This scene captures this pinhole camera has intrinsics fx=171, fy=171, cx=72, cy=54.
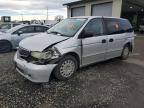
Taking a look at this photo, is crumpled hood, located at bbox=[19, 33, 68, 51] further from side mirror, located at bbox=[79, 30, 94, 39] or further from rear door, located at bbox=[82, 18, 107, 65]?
rear door, located at bbox=[82, 18, 107, 65]

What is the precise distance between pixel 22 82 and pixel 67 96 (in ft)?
4.51

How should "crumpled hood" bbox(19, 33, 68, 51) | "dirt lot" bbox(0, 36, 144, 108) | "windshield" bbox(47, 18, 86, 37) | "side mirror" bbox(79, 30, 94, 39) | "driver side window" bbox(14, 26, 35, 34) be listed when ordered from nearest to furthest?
1. "dirt lot" bbox(0, 36, 144, 108)
2. "crumpled hood" bbox(19, 33, 68, 51)
3. "side mirror" bbox(79, 30, 94, 39)
4. "windshield" bbox(47, 18, 86, 37)
5. "driver side window" bbox(14, 26, 35, 34)

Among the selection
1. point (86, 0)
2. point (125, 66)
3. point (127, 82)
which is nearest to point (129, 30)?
point (125, 66)

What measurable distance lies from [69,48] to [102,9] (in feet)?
48.7

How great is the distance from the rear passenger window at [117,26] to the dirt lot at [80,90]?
1.44 m

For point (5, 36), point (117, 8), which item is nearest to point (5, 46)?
point (5, 36)

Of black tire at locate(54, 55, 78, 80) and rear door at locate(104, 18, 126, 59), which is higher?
rear door at locate(104, 18, 126, 59)

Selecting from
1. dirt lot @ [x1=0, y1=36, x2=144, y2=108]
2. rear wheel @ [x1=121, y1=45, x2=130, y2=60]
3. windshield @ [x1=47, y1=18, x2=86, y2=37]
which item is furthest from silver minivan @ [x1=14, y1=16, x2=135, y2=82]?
rear wheel @ [x1=121, y1=45, x2=130, y2=60]

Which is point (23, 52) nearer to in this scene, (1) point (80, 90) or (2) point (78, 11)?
(1) point (80, 90)

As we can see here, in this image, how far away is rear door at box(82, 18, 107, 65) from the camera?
4.96 meters

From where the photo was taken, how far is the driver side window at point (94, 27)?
16.7ft

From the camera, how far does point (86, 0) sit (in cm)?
1962

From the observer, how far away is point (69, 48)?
14.8 feet

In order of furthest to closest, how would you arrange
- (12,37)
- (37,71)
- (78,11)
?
(78,11), (12,37), (37,71)
